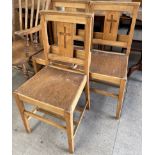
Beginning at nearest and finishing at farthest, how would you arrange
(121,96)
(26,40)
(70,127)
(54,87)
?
(70,127), (54,87), (121,96), (26,40)

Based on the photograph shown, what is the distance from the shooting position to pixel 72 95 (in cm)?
115

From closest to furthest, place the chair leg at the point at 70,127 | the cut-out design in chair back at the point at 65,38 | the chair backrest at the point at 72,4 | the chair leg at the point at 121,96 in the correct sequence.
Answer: the chair leg at the point at 70,127
the cut-out design in chair back at the point at 65,38
the chair leg at the point at 121,96
the chair backrest at the point at 72,4

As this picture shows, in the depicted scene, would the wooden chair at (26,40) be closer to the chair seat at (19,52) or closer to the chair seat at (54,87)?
the chair seat at (19,52)

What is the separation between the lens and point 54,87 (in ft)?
4.02

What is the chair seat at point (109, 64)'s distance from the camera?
138 cm

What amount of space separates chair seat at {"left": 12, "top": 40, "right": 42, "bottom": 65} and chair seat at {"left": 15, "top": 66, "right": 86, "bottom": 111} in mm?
308

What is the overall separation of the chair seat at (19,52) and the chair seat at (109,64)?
25.1 inches

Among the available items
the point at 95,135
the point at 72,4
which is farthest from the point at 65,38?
the point at 95,135

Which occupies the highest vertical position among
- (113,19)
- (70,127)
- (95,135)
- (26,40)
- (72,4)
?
(72,4)

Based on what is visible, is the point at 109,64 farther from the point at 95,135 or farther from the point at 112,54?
the point at 95,135

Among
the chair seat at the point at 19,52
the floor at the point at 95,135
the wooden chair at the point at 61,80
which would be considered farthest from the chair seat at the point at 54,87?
the floor at the point at 95,135

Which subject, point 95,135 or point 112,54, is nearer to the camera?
point 95,135

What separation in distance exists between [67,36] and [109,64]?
50 cm
